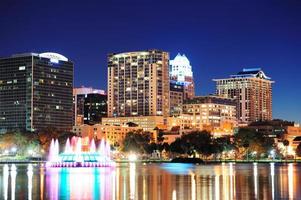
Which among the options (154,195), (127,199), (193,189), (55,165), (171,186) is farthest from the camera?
(55,165)

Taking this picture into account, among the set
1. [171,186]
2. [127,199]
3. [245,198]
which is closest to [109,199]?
[127,199]

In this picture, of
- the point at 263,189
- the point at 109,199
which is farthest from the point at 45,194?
the point at 263,189

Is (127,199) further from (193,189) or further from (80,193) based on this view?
(193,189)

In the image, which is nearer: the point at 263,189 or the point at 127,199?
the point at 127,199

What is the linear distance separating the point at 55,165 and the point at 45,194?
268 ft

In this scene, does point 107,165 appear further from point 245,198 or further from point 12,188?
point 245,198

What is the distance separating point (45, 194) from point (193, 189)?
15.2 meters

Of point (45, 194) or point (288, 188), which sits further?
point (288, 188)

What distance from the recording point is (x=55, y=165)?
145 m

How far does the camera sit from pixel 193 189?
69.5 meters

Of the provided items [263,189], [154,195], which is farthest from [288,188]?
[154,195]

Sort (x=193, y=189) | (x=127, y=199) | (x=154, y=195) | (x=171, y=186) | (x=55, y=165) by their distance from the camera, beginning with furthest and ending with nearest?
(x=55, y=165) < (x=171, y=186) < (x=193, y=189) < (x=154, y=195) < (x=127, y=199)

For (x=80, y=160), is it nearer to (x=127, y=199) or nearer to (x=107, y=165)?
(x=107, y=165)

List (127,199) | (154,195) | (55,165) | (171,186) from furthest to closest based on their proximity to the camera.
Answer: (55,165), (171,186), (154,195), (127,199)
